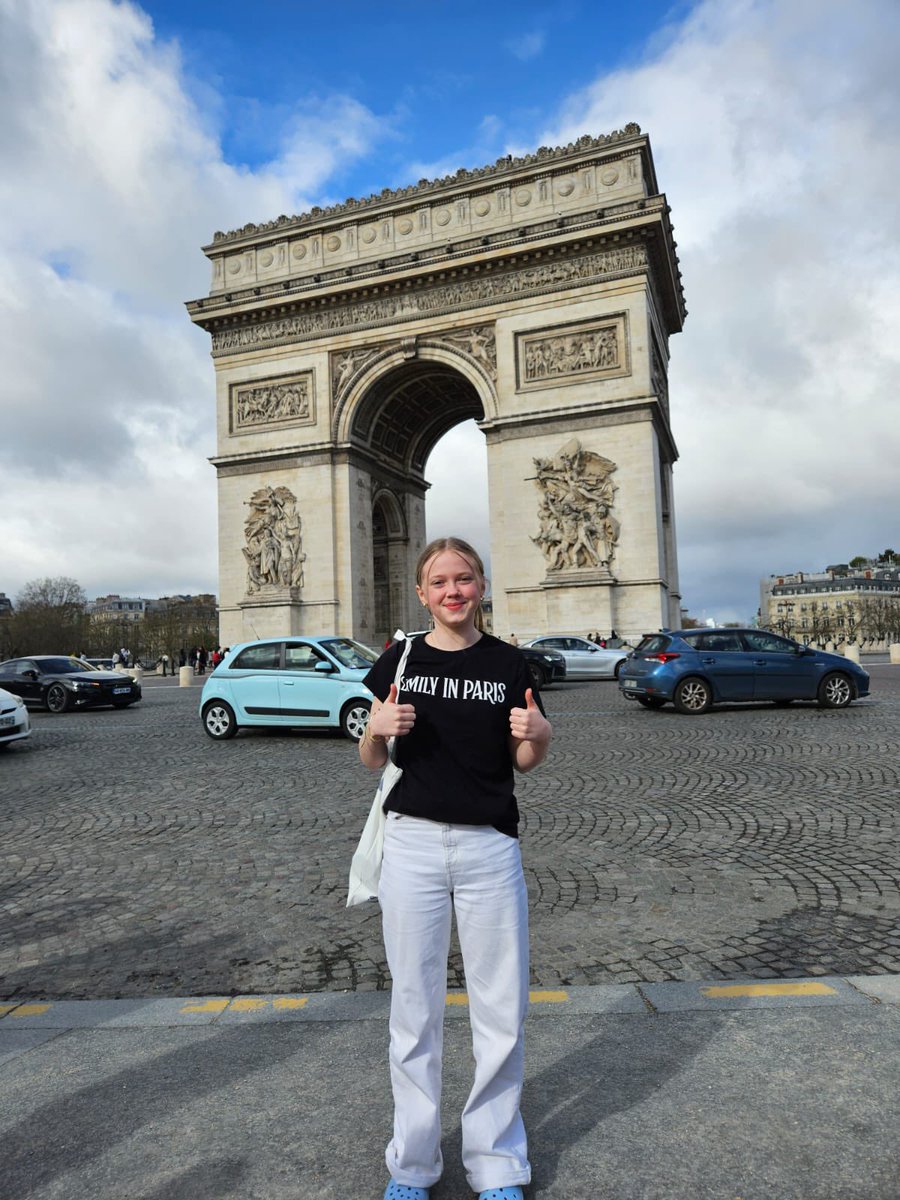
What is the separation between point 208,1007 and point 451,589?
179cm

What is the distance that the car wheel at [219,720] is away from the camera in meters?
11.0

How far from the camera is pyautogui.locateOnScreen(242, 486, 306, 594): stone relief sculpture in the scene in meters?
28.0

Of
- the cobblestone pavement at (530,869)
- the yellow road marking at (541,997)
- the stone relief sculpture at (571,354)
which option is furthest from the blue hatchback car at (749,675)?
the stone relief sculpture at (571,354)

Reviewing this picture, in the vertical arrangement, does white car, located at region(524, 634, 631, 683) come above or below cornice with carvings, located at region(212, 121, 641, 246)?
below

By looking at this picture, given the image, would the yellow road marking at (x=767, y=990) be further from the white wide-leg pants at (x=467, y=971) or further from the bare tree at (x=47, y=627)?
the bare tree at (x=47, y=627)

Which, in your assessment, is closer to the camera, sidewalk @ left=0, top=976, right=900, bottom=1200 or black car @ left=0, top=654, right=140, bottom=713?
sidewalk @ left=0, top=976, right=900, bottom=1200

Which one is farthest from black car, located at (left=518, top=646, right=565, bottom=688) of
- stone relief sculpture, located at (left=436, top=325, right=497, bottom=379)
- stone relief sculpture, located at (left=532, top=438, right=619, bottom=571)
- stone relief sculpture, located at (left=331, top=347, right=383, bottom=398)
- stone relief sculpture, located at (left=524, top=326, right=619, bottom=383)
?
stone relief sculpture, located at (left=331, top=347, right=383, bottom=398)

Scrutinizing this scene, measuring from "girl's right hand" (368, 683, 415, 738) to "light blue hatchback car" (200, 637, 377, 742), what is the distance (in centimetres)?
830

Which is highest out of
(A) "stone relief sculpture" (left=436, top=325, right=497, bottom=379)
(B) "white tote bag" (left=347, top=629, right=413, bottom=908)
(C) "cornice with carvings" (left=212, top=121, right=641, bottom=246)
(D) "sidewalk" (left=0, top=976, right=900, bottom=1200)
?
(C) "cornice with carvings" (left=212, top=121, right=641, bottom=246)

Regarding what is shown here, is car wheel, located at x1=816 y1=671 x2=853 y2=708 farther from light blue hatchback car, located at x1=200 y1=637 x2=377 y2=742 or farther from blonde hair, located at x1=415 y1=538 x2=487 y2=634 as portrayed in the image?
blonde hair, located at x1=415 y1=538 x2=487 y2=634

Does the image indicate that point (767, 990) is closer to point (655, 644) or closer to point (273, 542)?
point (655, 644)

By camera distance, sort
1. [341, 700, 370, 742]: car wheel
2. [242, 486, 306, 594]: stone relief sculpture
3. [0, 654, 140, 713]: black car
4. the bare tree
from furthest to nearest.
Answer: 1. the bare tree
2. [242, 486, 306, 594]: stone relief sculpture
3. [0, 654, 140, 713]: black car
4. [341, 700, 370, 742]: car wheel

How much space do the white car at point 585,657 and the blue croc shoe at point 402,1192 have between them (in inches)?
765

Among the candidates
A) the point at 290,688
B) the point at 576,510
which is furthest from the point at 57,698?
the point at 576,510
